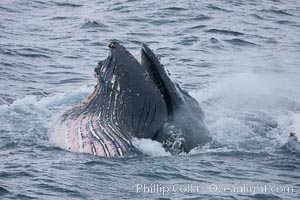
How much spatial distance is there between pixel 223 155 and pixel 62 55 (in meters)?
9.85

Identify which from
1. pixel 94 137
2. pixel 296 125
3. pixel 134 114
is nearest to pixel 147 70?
pixel 134 114

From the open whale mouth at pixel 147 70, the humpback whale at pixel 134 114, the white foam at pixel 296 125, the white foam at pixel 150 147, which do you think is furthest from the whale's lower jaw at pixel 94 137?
the white foam at pixel 296 125

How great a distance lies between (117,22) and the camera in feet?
85.1

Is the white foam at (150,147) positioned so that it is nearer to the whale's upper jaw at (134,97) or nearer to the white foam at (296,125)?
the whale's upper jaw at (134,97)

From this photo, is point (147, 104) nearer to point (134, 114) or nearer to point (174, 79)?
point (134, 114)

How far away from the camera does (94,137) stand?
11266mm

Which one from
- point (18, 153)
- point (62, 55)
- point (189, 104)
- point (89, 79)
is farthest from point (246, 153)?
point (62, 55)

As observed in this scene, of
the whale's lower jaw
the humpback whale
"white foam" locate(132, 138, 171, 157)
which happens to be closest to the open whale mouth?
the humpback whale

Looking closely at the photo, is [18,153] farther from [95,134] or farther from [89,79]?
[89,79]

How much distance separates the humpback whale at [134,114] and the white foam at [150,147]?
0.07 metres

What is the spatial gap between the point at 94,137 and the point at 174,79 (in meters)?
7.28

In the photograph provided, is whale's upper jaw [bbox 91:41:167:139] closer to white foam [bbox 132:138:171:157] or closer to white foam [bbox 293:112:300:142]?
white foam [bbox 132:138:171:157]

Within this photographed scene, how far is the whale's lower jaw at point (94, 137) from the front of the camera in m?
11.2

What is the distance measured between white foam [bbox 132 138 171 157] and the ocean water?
0.07 feet
